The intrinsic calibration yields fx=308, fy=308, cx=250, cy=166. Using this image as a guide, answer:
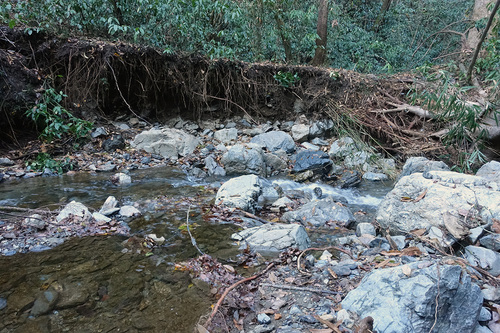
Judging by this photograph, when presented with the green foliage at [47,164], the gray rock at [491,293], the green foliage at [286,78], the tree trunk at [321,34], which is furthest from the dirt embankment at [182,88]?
the gray rock at [491,293]

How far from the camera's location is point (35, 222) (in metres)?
3.05

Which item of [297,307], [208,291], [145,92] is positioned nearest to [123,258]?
[208,291]

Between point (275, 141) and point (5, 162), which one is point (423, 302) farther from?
point (5, 162)

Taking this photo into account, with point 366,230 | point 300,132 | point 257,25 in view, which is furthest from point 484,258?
point 257,25

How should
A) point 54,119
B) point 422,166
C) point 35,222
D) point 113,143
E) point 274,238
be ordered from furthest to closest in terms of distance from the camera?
1. point 113,143
2. point 54,119
3. point 422,166
4. point 35,222
5. point 274,238

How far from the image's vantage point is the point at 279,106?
7930mm

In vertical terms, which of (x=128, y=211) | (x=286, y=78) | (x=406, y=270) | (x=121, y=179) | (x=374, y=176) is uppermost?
(x=406, y=270)

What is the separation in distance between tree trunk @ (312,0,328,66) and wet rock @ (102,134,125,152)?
19.8ft

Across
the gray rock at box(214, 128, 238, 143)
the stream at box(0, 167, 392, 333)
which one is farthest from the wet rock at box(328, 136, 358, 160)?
the stream at box(0, 167, 392, 333)

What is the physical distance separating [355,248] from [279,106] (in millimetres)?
5593

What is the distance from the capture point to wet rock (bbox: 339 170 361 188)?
532cm

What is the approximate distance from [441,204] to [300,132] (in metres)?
4.47

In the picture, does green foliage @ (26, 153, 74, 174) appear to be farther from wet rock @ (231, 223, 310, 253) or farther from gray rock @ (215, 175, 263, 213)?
wet rock @ (231, 223, 310, 253)

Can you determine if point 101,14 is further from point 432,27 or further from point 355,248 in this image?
point 432,27
